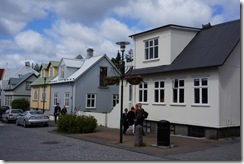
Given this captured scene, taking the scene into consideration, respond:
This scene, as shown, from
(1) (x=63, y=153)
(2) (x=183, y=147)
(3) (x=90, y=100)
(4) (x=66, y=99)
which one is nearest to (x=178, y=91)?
(2) (x=183, y=147)

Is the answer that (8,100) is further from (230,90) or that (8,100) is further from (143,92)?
(230,90)

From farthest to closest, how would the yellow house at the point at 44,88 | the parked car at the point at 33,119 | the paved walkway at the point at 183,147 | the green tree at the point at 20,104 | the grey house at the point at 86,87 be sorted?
the green tree at the point at 20,104 → the yellow house at the point at 44,88 → the grey house at the point at 86,87 → the parked car at the point at 33,119 → the paved walkway at the point at 183,147

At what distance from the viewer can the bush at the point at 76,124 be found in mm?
20281

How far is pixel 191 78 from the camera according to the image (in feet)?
58.0

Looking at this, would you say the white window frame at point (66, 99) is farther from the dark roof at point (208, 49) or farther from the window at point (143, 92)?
the dark roof at point (208, 49)

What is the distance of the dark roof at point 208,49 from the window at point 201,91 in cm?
90

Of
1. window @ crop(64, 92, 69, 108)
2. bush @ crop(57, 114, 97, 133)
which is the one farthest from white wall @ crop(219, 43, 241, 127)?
window @ crop(64, 92, 69, 108)

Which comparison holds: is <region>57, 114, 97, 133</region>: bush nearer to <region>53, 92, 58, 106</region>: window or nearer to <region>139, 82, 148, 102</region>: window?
<region>139, 82, 148, 102</region>: window

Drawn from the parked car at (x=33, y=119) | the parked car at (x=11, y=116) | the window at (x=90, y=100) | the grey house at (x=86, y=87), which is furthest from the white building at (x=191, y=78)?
the parked car at (x=11, y=116)

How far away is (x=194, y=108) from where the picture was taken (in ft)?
56.8

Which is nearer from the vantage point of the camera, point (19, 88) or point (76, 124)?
point (76, 124)

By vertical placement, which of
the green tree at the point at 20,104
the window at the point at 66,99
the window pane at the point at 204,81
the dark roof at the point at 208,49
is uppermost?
the dark roof at the point at 208,49

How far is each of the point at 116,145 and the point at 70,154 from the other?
318 cm

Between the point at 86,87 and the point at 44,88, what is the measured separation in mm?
7171
